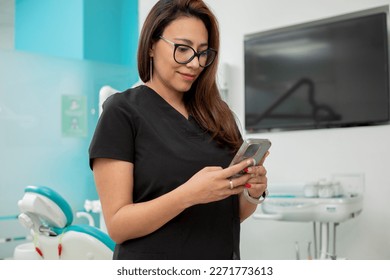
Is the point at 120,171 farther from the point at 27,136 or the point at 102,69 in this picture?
the point at 102,69

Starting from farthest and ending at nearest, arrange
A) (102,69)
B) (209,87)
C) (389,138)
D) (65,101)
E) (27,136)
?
(102,69) < (65,101) < (27,136) < (389,138) < (209,87)

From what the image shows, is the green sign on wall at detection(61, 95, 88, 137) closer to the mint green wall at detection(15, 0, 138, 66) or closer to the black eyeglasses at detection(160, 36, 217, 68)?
the mint green wall at detection(15, 0, 138, 66)

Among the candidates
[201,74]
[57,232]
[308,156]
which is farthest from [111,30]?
[201,74]

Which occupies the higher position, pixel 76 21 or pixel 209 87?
pixel 76 21

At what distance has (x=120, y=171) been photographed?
932 millimetres

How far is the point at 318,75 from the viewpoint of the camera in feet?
9.48

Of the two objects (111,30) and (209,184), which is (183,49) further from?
(111,30)

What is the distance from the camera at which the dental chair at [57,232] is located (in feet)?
5.25

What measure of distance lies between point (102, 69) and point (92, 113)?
0.37 meters

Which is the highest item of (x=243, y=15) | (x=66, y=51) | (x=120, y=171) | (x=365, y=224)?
(x=243, y=15)

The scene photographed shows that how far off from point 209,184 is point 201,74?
372 millimetres

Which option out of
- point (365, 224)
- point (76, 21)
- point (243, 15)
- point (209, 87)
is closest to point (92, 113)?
point (76, 21)

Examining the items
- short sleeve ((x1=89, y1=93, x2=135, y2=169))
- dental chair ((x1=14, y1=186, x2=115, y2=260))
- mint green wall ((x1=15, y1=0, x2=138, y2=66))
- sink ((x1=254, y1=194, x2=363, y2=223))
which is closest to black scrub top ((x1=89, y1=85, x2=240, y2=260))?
short sleeve ((x1=89, y1=93, x2=135, y2=169))

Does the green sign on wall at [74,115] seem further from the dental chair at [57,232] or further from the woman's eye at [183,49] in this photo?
the woman's eye at [183,49]
